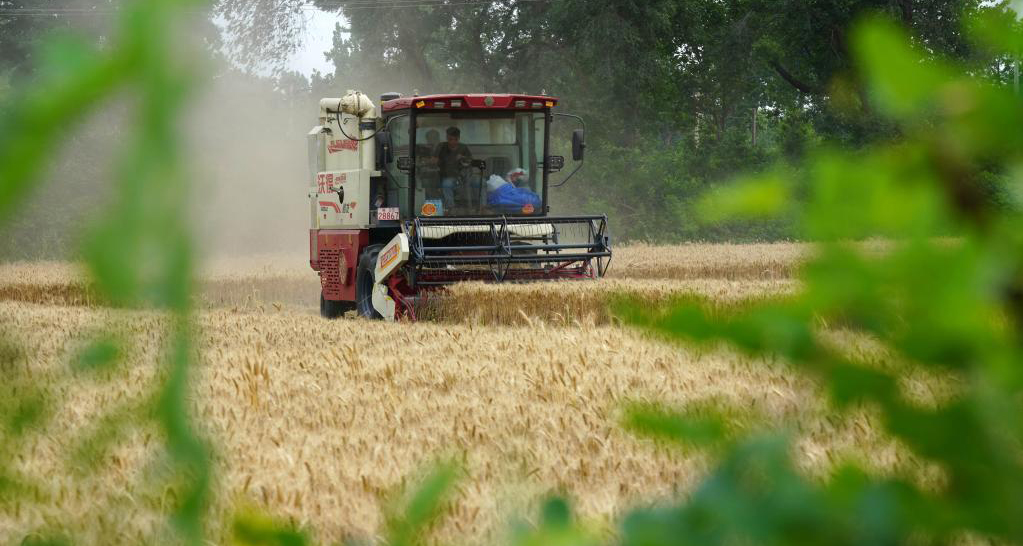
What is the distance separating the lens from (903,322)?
1.89 feet

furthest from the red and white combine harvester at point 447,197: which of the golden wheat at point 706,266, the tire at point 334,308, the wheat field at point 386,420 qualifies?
the golden wheat at point 706,266

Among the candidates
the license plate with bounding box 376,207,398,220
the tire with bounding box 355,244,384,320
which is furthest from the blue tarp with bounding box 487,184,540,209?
the tire with bounding box 355,244,384,320

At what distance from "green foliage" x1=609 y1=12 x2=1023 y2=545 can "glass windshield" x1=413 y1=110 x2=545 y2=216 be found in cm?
1324

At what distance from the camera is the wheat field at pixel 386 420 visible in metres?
0.73

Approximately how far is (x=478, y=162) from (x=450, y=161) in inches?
13.4

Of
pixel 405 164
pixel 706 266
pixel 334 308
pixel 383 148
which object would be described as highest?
pixel 383 148

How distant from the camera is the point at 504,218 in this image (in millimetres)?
13375

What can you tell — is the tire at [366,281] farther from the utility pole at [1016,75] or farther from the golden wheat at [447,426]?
the utility pole at [1016,75]

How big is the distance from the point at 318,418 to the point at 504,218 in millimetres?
8006

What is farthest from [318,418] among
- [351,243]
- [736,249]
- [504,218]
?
[736,249]

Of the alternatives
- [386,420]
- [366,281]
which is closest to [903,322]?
[386,420]

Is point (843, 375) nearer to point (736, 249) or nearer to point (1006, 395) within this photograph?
point (1006, 395)

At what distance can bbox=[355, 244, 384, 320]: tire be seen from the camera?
45.8 feet

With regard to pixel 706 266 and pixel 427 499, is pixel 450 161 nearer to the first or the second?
pixel 706 266
